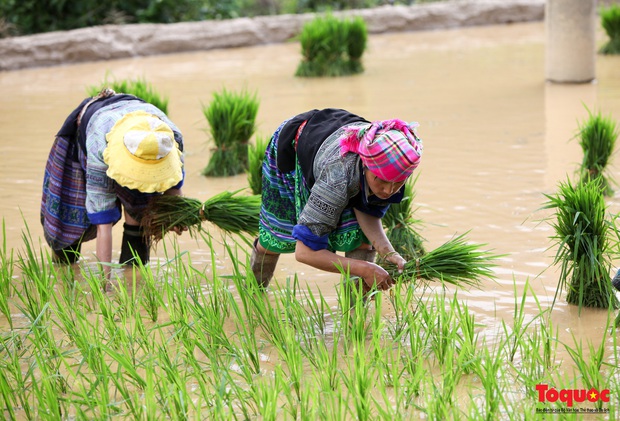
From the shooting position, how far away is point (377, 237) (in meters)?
2.86

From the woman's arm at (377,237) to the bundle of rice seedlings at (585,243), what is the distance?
604 mm

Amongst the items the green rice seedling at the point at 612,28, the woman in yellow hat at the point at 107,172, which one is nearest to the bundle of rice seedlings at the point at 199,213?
the woman in yellow hat at the point at 107,172

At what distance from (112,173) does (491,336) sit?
145 centimetres

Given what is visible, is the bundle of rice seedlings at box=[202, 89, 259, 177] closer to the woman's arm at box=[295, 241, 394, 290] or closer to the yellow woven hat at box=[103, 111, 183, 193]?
the yellow woven hat at box=[103, 111, 183, 193]

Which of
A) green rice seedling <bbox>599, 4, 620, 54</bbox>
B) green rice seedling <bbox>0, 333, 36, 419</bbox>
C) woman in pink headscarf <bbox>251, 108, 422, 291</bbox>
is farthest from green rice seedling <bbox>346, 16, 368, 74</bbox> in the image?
green rice seedling <bbox>0, 333, 36, 419</bbox>

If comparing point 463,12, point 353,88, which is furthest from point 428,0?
point 353,88

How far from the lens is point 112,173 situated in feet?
10.2

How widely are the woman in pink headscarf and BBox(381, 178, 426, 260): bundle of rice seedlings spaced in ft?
1.57

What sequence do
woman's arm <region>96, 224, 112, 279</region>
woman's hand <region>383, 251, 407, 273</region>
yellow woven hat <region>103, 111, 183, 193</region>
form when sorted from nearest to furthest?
woman's hand <region>383, 251, 407, 273</region> < yellow woven hat <region>103, 111, 183, 193</region> < woman's arm <region>96, 224, 112, 279</region>

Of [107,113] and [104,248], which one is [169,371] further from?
[107,113]

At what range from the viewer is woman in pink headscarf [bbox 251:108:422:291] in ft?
8.38

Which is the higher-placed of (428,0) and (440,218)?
(428,0)

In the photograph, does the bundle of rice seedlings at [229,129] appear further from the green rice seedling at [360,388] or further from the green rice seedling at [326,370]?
the green rice seedling at [360,388]

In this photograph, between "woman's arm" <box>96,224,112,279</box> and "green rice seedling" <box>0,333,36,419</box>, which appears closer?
"green rice seedling" <box>0,333,36,419</box>
